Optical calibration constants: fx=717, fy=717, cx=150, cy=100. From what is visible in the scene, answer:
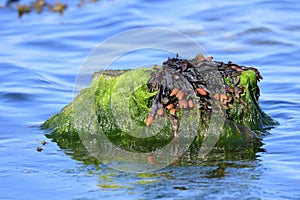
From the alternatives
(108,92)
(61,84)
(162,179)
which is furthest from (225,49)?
(162,179)

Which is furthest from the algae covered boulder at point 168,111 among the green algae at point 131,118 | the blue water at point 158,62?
the blue water at point 158,62

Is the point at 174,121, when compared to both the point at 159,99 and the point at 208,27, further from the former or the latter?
the point at 208,27

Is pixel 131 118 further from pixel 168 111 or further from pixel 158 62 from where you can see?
pixel 158 62

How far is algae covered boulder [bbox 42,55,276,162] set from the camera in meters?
6.11

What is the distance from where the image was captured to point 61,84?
8883 millimetres

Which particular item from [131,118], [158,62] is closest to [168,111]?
[131,118]

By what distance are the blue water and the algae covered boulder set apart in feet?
0.83

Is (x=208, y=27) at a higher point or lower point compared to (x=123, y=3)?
lower

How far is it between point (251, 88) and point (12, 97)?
3016 mm

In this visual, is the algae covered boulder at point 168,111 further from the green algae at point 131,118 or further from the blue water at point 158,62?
the blue water at point 158,62

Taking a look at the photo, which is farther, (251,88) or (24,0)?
(24,0)

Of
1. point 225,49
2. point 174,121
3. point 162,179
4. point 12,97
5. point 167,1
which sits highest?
point 167,1

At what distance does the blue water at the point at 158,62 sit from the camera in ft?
17.0

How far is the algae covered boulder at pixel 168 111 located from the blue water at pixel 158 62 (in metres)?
0.25
